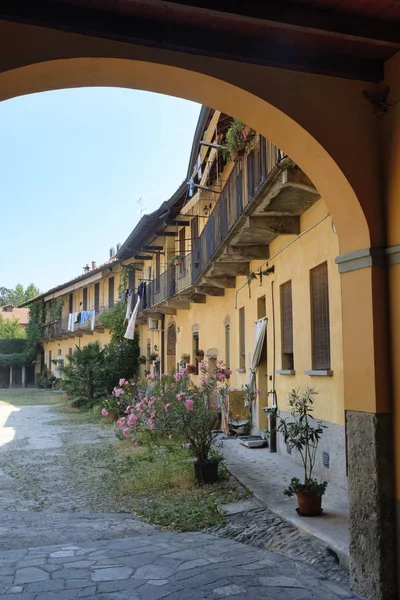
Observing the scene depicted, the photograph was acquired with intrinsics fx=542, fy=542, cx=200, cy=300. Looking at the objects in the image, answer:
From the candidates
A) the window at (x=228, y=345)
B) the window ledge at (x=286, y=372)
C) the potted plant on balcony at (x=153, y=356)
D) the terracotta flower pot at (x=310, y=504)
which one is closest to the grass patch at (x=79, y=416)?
the potted plant on balcony at (x=153, y=356)

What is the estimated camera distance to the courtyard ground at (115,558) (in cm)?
397

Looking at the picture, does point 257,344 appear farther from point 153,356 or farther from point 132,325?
point 132,325

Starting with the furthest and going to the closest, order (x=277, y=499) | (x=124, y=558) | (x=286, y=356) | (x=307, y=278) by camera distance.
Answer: (x=286, y=356)
(x=307, y=278)
(x=277, y=499)
(x=124, y=558)

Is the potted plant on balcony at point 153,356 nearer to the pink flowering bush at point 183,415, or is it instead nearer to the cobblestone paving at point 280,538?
the pink flowering bush at point 183,415

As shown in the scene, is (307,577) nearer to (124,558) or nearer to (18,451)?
(124,558)

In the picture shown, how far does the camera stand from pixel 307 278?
8500 mm

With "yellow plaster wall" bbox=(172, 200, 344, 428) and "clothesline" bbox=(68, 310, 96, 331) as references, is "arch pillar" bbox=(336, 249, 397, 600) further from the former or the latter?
"clothesline" bbox=(68, 310, 96, 331)

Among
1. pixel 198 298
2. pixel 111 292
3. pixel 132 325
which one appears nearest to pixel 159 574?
pixel 198 298

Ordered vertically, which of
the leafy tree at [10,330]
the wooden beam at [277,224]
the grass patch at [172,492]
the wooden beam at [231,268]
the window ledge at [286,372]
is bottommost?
the grass patch at [172,492]

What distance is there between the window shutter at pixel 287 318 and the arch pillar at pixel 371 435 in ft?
17.8

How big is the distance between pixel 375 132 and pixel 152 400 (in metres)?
5.67

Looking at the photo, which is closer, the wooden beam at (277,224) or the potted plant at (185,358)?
the wooden beam at (277,224)

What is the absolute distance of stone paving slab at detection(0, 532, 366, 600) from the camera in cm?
390

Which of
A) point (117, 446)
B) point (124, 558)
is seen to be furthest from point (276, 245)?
point (124, 558)
